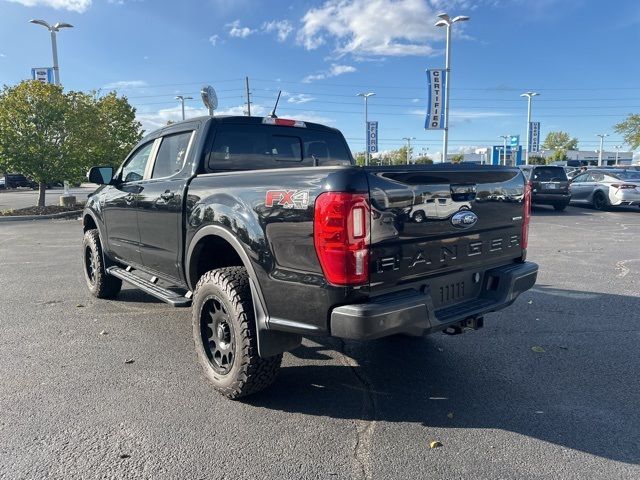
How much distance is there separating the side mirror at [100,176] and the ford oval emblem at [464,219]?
390cm

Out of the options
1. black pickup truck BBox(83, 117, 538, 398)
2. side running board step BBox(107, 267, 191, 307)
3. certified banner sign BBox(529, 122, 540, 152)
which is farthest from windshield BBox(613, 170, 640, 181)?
certified banner sign BBox(529, 122, 540, 152)

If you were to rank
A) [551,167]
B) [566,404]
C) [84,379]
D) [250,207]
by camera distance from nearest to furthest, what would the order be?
1. [250,207]
2. [566,404]
3. [84,379]
4. [551,167]

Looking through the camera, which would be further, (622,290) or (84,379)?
(622,290)

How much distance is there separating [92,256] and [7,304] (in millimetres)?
1096

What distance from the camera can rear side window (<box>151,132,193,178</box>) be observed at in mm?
4195

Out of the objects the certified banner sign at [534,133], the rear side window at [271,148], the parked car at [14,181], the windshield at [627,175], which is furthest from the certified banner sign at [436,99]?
the parked car at [14,181]

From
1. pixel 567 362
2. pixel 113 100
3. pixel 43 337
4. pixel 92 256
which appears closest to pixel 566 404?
pixel 567 362

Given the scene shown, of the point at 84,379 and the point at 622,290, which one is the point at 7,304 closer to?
the point at 84,379

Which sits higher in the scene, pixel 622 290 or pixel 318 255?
pixel 318 255

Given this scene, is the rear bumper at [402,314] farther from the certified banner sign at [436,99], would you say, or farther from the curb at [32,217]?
the certified banner sign at [436,99]

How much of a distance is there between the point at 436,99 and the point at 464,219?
20.8m

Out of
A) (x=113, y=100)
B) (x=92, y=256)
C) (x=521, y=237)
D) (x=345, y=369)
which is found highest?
(x=113, y=100)

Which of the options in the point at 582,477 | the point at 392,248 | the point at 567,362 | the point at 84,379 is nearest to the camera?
the point at 582,477

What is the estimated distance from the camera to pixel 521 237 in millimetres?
3775
